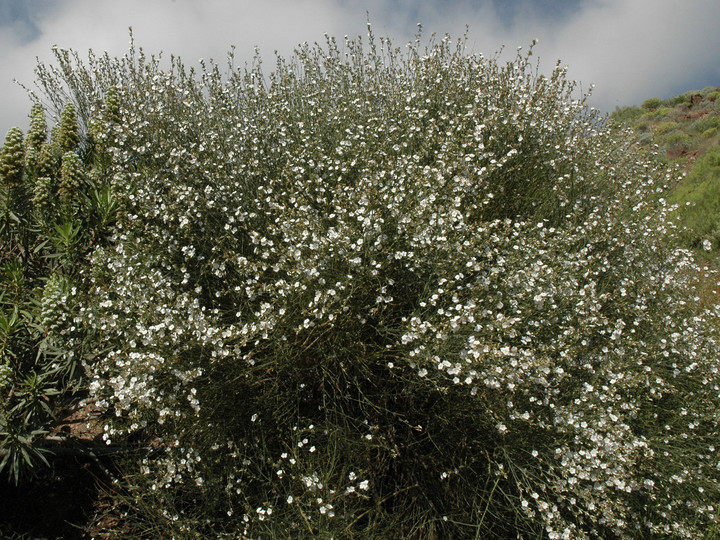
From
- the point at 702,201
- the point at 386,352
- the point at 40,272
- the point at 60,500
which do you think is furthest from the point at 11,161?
the point at 702,201

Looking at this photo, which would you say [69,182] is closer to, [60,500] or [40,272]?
[40,272]

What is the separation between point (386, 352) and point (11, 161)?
3418 millimetres

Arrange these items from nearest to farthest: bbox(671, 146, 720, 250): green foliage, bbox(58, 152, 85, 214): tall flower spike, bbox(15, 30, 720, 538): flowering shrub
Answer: bbox(15, 30, 720, 538): flowering shrub, bbox(58, 152, 85, 214): tall flower spike, bbox(671, 146, 720, 250): green foliage

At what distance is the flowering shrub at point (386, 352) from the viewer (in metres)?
2.98

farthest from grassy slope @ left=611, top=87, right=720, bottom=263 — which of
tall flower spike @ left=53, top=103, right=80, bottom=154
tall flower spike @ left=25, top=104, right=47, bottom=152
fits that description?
tall flower spike @ left=25, top=104, right=47, bottom=152

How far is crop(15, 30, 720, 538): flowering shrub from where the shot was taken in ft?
9.78

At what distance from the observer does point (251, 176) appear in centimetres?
408

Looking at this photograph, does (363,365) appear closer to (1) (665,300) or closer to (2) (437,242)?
(2) (437,242)

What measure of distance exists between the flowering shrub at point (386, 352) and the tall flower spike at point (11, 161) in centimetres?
Answer: 44

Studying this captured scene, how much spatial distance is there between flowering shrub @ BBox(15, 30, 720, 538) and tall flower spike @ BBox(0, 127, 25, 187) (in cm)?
44

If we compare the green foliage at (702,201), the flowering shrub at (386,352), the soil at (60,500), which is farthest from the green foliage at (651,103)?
the soil at (60,500)

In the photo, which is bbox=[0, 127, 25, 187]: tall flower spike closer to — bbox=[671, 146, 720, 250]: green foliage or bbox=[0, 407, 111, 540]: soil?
bbox=[0, 407, 111, 540]: soil

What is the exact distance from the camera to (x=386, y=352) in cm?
346

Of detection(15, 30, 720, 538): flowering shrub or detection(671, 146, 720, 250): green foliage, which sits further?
detection(671, 146, 720, 250): green foliage
